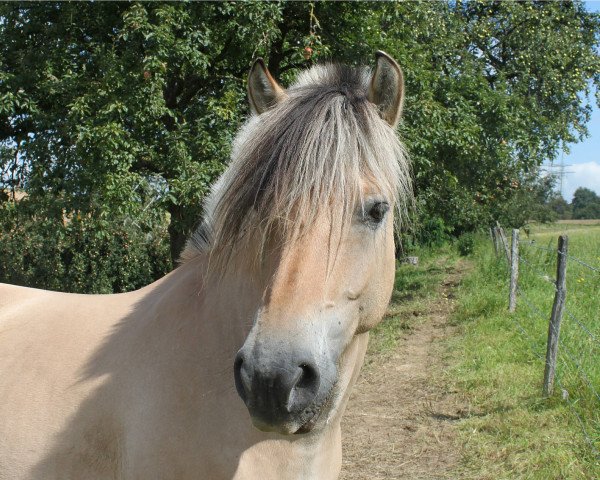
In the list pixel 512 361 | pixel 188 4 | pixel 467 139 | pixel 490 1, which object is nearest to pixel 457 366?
pixel 512 361

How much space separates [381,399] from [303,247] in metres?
5.06

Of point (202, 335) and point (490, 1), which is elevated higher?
point (490, 1)

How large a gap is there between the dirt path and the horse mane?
3.20 m

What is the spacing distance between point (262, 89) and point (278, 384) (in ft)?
4.07

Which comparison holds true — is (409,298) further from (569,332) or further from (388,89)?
(388,89)

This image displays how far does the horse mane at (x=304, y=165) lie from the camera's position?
1.76 m

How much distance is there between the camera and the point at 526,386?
559 cm

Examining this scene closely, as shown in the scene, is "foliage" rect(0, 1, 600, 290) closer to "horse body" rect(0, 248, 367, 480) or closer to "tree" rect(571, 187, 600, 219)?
"horse body" rect(0, 248, 367, 480)

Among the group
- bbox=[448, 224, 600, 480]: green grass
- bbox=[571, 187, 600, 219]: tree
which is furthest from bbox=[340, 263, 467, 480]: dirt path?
bbox=[571, 187, 600, 219]: tree

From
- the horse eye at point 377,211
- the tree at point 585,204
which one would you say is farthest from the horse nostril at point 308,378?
the tree at point 585,204

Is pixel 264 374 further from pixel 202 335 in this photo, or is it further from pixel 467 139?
pixel 467 139

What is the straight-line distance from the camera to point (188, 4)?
671cm

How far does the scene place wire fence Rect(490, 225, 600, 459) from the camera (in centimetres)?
459

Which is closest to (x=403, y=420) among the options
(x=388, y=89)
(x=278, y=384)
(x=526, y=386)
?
(x=526, y=386)
